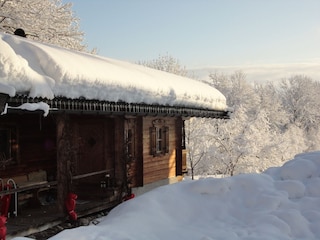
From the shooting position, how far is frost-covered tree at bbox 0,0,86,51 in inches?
755

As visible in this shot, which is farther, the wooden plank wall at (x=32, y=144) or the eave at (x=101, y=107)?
the wooden plank wall at (x=32, y=144)

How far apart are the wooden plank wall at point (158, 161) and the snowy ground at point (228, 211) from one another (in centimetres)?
594

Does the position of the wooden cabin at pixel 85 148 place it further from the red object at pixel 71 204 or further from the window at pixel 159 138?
the red object at pixel 71 204

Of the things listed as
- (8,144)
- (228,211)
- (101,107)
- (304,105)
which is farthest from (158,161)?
(304,105)

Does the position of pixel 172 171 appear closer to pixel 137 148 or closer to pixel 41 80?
pixel 137 148

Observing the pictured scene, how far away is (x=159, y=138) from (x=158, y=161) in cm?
79

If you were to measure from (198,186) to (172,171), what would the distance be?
7.95m

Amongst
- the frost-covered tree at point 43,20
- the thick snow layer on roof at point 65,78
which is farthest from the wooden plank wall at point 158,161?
the frost-covered tree at point 43,20

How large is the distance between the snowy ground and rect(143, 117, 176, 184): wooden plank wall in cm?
594

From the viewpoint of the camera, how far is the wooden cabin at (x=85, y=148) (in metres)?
8.22

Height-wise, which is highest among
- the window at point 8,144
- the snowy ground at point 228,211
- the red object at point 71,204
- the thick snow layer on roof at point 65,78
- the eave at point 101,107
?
the thick snow layer on roof at point 65,78

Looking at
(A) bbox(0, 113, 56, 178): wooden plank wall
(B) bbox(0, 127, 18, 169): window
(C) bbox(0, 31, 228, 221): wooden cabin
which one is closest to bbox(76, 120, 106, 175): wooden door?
(C) bbox(0, 31, 228, 221): wooden cabin

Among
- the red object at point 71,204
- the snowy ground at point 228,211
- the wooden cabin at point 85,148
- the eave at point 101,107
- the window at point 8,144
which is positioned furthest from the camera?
the window at point 8,144

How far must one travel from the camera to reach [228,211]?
6.11m
